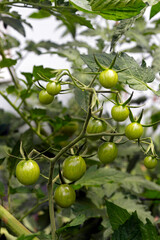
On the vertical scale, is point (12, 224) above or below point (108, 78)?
below

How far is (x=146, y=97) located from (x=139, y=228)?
1.81ft

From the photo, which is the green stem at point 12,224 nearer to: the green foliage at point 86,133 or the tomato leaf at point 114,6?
the green foliage at point 86,133

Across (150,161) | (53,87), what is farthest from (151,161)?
(53,87)

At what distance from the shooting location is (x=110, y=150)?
253 mm

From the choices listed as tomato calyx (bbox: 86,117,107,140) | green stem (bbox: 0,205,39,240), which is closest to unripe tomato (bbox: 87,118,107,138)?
tomato calyx (bbox: 86,117,107,140)

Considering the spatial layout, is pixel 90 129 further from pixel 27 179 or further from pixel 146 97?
pixel 146 97

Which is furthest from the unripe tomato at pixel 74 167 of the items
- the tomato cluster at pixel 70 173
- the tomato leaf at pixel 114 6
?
the tomato leaf at pixel 114 6

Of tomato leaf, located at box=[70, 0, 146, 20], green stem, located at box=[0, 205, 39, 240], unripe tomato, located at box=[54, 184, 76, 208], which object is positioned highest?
tomato leaf, located at box=[70, 0, 146, 20]

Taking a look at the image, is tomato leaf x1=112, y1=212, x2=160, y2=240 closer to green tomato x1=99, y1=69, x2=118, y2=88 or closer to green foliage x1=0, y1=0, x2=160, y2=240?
green foliage x1=0, y1=0, x2=160, y2=240

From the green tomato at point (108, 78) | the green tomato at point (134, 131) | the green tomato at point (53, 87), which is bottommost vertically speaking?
the green tomato at point (134, 131)

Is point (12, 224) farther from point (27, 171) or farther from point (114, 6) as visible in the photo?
point (114, 6)

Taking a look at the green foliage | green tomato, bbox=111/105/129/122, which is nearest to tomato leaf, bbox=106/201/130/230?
the green foliage

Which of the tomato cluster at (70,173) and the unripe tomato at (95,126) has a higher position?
the unripe tomato at (95,126)

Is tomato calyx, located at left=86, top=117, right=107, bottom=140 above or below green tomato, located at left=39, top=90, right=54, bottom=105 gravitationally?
below
